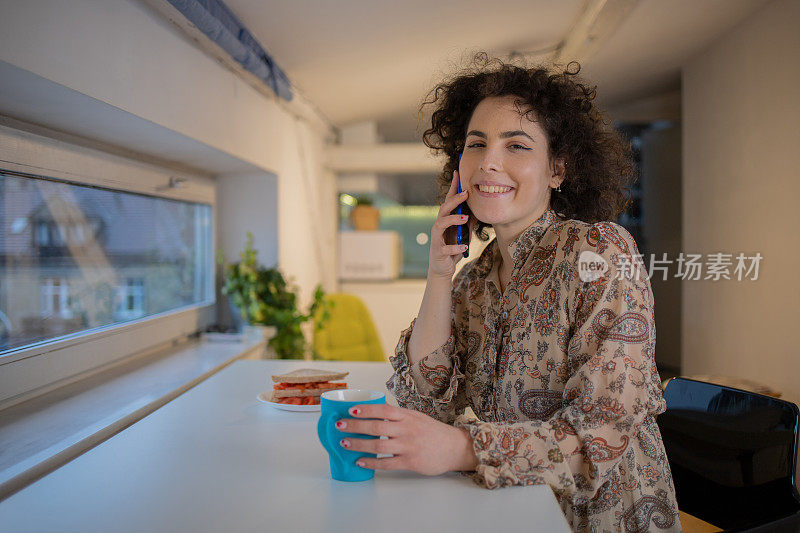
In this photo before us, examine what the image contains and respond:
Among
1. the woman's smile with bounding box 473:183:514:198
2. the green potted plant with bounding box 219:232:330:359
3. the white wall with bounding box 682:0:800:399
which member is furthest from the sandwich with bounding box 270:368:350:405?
the white wall with bounding box 682:0:800:399

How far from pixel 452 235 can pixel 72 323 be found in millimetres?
1479

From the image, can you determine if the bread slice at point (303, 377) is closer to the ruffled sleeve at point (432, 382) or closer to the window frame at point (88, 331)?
the ruffled sleeve at point (432, 382)

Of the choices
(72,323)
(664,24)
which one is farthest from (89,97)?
(664,24)

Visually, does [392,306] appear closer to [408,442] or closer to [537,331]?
[537,331]

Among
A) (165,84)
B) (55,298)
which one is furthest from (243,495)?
(165,84)

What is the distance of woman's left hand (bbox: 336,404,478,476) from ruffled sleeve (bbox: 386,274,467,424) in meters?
0.29

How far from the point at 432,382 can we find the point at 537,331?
0.26 m

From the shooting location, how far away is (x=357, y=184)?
543cm

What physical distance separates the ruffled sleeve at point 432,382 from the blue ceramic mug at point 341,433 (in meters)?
0.27

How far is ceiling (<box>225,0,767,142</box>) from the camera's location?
267cm

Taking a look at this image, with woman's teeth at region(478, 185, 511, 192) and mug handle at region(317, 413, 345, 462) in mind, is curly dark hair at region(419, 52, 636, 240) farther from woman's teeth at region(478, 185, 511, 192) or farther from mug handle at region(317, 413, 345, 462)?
mug handle at region(317, 413, 345, 462)

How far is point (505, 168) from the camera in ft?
4.12

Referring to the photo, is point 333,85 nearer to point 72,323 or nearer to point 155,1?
point 155,1

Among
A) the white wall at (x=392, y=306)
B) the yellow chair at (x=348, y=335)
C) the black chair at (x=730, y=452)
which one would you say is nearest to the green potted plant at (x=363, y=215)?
the white wall at (x=392, y=306)
